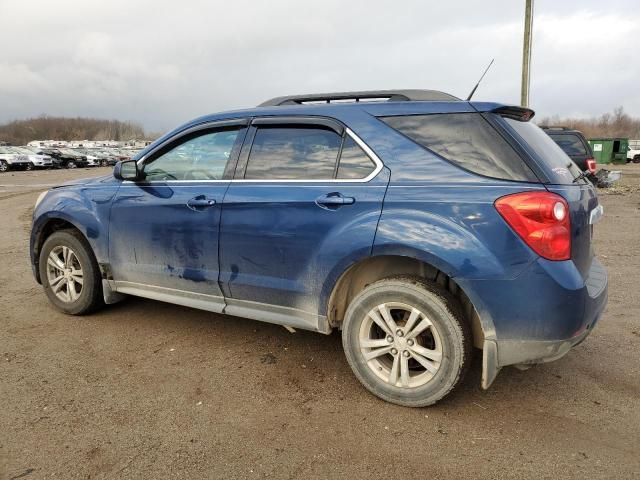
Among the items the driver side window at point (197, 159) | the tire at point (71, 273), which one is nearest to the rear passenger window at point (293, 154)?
the driver side window at point (197, 159)

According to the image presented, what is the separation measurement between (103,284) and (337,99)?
8.30ft

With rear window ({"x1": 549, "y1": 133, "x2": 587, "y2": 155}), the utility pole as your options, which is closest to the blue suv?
rear window ({"x1": 549, "y1": 133, "x2": 587, "y2": 155})

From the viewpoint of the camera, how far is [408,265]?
120 inches

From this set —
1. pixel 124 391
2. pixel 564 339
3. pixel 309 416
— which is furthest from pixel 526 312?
pixel 124 391

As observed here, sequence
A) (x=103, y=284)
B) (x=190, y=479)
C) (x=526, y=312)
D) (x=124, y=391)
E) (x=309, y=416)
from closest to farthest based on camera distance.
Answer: (x=190, y=479) < (x=526, y=312) < (x=309, y=416) < (x=124, y=391) < (x=103, y=284)

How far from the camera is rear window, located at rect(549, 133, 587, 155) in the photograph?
11.9 m

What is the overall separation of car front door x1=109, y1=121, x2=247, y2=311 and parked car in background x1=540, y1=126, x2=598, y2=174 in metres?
10.2

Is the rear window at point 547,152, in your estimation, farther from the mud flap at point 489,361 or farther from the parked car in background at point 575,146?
the parked car in background at point 575,146

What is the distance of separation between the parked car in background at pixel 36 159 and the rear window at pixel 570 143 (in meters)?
33.4

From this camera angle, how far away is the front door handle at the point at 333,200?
3.00 m

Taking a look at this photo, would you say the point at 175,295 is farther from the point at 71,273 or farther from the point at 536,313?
the point at 536,313

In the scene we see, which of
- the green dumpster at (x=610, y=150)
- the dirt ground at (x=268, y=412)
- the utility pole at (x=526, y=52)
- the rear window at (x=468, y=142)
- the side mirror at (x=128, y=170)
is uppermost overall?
the utility pole at (x=526, y=52)

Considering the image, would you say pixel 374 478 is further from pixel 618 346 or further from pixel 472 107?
pixel 618 346

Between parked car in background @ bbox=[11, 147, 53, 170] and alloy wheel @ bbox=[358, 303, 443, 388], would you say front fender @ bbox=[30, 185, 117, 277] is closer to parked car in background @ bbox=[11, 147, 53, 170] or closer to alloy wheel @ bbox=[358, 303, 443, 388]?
alloy wheel @ bbox=[358, 303, 443, 388]
